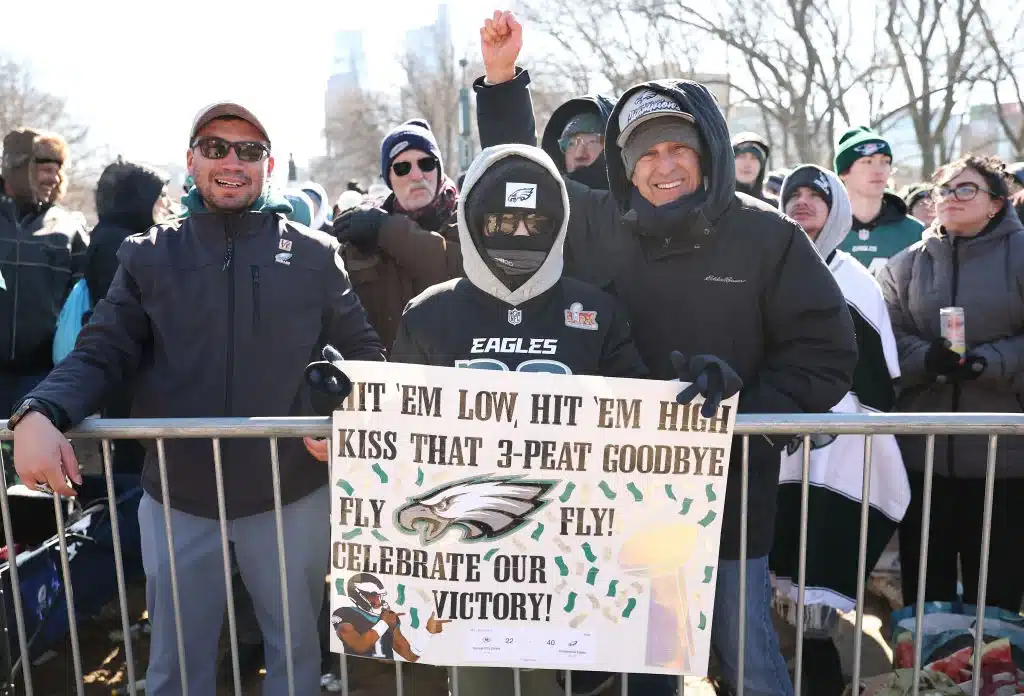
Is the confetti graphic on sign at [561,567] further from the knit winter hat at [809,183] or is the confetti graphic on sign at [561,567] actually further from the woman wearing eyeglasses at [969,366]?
the knit winter hat at [809,183]

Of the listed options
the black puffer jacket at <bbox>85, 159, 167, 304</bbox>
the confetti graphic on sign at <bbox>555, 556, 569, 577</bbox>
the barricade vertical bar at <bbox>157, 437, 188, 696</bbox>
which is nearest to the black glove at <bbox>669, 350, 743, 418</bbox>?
the confetti graphic on sign at <bbox>555, 556, 569, 577</bbox>

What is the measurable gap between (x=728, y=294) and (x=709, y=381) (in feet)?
1.60

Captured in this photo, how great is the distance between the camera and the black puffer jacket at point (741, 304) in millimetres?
2590

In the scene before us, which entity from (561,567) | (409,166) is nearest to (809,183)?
(409,166)

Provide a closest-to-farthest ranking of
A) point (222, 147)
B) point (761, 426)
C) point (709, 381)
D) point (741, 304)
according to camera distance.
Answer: point (709, 381) < point (761, 426) < point (741, 304) < point (222, 147)

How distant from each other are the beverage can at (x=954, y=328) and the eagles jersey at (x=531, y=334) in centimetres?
191

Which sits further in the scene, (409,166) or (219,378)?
(409,166)

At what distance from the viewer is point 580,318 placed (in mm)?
2531

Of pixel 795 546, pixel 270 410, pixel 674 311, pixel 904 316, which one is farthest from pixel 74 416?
pixel 904 316

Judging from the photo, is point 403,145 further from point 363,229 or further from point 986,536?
point 986,536

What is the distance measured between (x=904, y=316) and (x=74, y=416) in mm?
3620

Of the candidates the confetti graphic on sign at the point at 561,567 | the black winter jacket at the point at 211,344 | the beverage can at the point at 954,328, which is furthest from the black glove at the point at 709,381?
the beverage can at the point at 954,328

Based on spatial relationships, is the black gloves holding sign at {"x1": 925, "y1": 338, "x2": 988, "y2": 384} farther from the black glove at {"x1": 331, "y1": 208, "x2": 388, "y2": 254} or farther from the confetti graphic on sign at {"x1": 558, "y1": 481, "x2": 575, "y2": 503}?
the black glove at {"x1": 331, "y1": 208, "x2": 388, "y2": 254}

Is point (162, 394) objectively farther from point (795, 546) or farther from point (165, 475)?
point (795, 546)
